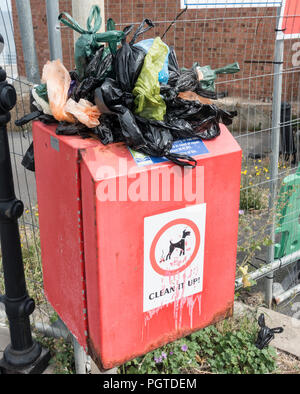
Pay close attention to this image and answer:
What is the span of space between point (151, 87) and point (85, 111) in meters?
0.28

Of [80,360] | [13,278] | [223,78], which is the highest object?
[223,78]

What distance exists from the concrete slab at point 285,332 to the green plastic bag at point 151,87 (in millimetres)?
1901

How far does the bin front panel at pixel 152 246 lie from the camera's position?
1582 mm

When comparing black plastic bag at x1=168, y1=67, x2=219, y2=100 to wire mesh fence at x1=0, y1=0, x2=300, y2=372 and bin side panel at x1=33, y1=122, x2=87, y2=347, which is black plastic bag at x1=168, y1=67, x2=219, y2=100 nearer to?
wire mesh fence at x1=0, y1=0, x2=300, y2=372

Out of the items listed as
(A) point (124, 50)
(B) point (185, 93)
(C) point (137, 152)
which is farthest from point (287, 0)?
(C) point (137, 152)

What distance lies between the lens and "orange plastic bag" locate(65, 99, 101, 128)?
1662 millimetres

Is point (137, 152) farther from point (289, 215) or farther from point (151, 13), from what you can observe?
point (151, 13)

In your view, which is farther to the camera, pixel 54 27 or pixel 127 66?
pixel 54 27

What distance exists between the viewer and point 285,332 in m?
2.95

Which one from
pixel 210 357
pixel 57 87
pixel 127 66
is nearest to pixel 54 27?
pixel 57 87

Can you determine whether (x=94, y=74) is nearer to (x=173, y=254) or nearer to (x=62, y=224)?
(x=62, y=224)

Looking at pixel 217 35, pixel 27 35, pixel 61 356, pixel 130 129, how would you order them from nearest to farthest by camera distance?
1. pixel 130 129
2. pixel 27 35
3. pixel 61 356
4. pixel 217 35

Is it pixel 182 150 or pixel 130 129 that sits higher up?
pixel 130 129

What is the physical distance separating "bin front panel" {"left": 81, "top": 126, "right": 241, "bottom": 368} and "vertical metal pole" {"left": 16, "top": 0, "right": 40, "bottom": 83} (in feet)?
2.83
